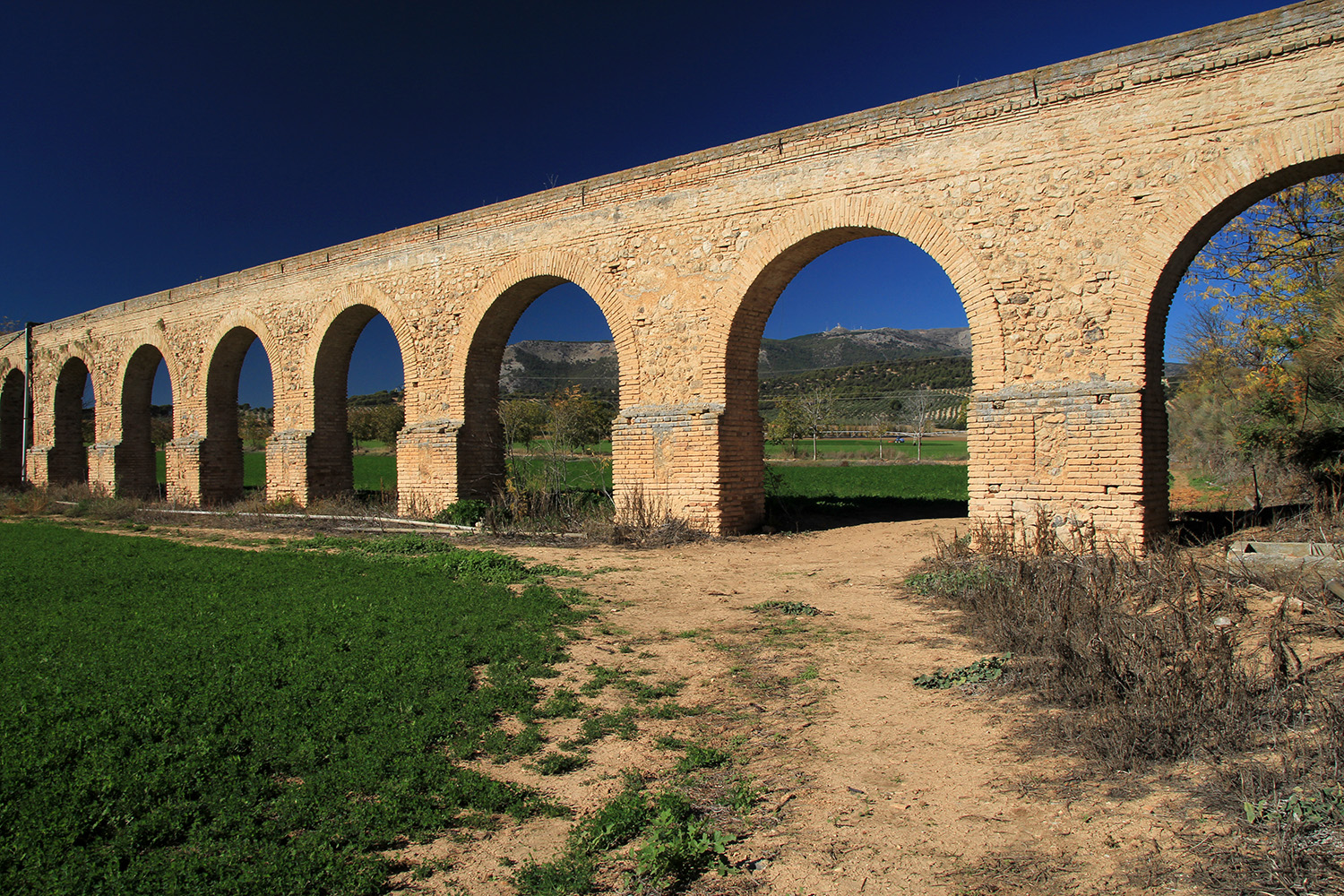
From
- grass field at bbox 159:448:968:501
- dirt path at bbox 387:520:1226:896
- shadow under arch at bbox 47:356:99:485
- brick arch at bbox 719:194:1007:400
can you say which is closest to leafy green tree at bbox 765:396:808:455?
grass field at bbox 159:448:968:501

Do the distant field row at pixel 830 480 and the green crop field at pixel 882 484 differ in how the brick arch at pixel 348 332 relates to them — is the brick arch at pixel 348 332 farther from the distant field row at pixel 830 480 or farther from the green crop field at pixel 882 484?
the green crop field at pixel 882 484

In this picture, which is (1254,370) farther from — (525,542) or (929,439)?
(929,439)

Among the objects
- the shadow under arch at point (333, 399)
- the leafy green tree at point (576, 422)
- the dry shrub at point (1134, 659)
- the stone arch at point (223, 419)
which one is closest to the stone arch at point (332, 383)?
the shadow under arch at point (333, 399)

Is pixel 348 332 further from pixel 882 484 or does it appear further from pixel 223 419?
pixel 882 484

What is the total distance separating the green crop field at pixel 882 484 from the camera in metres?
18.0

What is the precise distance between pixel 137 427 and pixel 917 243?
70.1ft

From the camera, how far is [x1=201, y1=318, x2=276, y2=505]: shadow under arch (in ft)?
59.4

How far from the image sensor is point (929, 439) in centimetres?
6044

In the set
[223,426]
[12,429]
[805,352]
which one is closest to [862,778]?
[223,426]

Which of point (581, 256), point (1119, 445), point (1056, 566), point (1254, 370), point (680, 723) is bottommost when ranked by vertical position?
point (680, 723)

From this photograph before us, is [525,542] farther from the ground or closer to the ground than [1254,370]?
closer to the ground

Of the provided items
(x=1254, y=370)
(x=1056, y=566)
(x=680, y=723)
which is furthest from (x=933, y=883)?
(x=1254, y=370)

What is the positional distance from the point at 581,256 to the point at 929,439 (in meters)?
53.3

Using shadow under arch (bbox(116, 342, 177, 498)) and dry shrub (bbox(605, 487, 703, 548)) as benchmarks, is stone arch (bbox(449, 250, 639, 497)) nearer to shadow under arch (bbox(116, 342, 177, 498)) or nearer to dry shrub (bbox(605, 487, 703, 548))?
dry shrub (bbox(605, 487, 703, 548))
